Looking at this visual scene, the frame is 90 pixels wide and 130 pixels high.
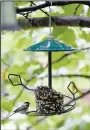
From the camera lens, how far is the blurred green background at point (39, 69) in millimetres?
1991

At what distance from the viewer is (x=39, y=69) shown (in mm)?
2076

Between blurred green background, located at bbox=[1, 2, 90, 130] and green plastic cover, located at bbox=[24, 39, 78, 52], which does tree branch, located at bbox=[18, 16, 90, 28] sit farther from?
green plastic cover, located at bbox=[24, 39, 78, 52]

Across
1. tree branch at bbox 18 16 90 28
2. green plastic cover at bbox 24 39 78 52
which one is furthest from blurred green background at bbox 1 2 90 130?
green plastic cover at bbox 24 39 78 52

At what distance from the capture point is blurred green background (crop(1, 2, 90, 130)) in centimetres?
199

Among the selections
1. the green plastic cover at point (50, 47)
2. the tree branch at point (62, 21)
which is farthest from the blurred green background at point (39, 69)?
the green plastic cover at point (50, 47)

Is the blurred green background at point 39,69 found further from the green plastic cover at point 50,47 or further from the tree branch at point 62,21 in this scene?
the green plastic cover at point 50,47

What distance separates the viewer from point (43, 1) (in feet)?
6.25

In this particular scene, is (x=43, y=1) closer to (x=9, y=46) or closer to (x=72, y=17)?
(x=72, y=17)

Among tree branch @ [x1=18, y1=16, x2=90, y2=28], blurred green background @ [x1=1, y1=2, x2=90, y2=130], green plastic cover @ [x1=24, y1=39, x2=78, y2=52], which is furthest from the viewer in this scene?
blurred green background @ [x1=1, y1=2, x2=90, y2=130]

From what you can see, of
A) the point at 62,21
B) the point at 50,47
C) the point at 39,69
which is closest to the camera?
the point at 50,47

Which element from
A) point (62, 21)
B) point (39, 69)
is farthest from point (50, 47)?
point (39, 69)

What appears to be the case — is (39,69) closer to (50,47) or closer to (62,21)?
(62,21)

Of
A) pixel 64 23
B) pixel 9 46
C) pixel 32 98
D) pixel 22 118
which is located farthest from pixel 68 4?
pixel 22 118

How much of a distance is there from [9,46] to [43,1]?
0.36 meters
